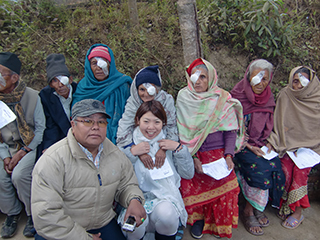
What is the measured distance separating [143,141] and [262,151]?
5.15 feet

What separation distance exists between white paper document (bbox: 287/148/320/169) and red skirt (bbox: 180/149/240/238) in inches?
35.7

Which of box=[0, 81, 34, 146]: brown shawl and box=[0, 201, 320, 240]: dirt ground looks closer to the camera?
box=[0, 81, 34, 146]: brown shawl

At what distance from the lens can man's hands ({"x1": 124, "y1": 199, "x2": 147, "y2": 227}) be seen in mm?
1892

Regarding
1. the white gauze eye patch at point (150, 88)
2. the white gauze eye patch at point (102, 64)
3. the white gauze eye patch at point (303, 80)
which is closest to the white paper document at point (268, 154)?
the white gauze eye patch at point (303, 80)

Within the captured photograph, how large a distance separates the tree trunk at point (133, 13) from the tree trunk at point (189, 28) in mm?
1600

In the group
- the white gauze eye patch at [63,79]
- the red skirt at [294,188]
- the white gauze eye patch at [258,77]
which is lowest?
the red skirt at [294,188]

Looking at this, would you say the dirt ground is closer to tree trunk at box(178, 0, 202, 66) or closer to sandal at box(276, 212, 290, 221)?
sandal at box(276, 212, 290, 221)

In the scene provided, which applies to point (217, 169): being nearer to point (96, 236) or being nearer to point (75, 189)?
point (96, 236)

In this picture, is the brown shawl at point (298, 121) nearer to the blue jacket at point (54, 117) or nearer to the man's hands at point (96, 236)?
the man's hands at point (96, 236)

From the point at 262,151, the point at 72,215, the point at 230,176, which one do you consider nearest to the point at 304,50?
the point at 262,151

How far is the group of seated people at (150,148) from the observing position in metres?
1.89

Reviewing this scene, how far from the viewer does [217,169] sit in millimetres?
2633

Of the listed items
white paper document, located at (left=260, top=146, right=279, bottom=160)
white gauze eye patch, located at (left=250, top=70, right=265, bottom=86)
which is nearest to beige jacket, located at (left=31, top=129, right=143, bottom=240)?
white paper document, located at (left=260, top=146, right=279, bottom=160)

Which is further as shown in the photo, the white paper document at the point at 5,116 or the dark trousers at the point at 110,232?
the white paper document at the point at 5,116
